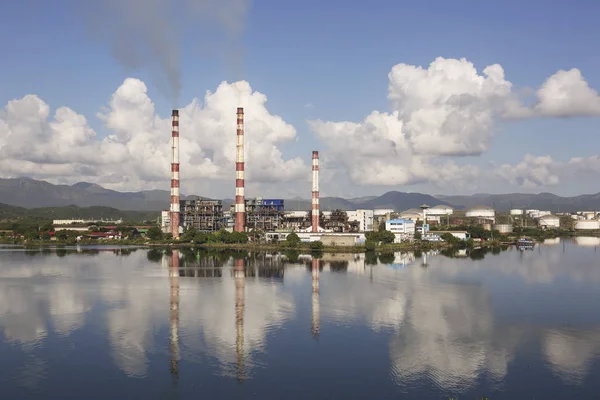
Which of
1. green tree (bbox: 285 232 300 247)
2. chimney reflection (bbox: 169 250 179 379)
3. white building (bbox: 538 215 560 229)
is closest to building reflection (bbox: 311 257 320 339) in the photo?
chimney reflection (bbox: 169 250 179 379)

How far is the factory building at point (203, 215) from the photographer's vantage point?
37469mm

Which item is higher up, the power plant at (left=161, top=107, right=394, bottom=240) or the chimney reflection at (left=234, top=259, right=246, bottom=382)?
the power plant at (left=161, top=107, right=394, bottom=240)

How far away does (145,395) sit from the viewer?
24.4ft

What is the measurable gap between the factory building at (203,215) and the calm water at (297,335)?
18.1m

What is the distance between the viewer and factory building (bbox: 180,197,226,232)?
123ft

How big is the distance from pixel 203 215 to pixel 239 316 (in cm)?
2623

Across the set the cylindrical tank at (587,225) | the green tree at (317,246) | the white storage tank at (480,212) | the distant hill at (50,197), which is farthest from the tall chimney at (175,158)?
the distant hill at (50,197)

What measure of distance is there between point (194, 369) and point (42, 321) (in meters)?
4.98

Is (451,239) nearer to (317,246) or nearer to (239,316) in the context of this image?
(317,246)

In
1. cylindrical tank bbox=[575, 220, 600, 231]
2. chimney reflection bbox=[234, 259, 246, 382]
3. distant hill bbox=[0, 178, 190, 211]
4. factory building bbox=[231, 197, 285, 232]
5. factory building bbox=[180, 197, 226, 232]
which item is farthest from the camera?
distant hill bbox=[0, 178, 190, 211]

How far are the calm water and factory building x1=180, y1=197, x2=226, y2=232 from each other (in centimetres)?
1810

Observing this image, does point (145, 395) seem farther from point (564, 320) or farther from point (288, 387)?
point (564, 320)

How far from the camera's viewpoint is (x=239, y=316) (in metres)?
12.0

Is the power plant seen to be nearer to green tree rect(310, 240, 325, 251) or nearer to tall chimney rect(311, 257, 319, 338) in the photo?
green tree rect(310, 240, 325, 251)
